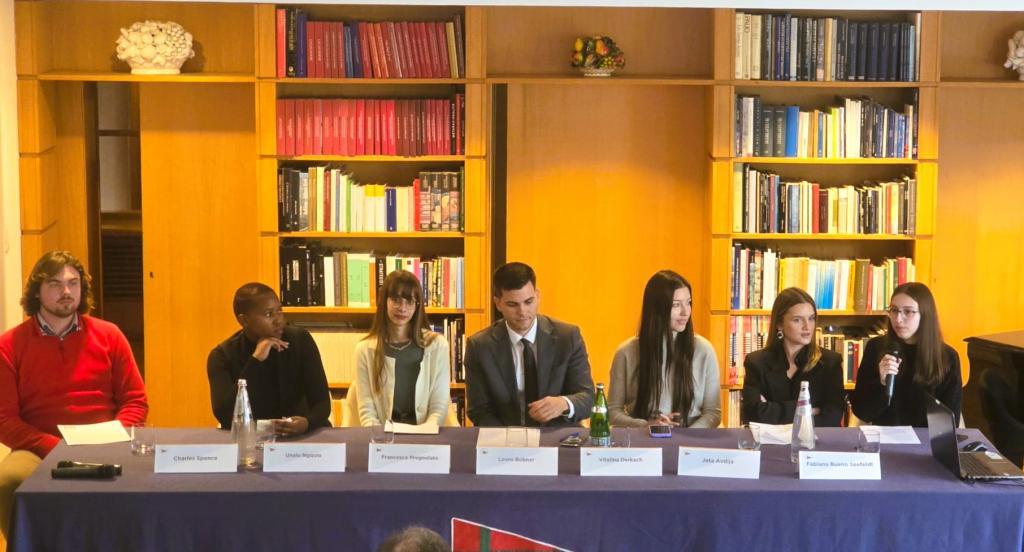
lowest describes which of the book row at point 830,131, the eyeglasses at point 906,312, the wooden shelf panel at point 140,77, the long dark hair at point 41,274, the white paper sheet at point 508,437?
the white paper sheet at point 508,437

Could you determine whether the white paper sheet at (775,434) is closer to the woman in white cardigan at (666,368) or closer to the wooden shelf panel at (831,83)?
the woman in white cardigan at (666,368)

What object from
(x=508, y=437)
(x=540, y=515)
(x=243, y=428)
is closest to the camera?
(x=540, y=515)

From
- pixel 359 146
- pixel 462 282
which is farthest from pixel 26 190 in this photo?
pixel 462 282

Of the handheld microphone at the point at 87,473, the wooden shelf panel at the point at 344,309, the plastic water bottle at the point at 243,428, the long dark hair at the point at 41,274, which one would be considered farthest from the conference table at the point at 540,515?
the wooden shelf panel at the point at 344,309

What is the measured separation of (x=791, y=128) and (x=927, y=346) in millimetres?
1685

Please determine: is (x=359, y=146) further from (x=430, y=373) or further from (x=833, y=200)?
(x=833, y=200)

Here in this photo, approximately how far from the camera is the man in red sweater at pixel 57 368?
4.64m

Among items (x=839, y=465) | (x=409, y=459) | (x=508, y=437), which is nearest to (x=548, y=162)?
(x=508, y=437)

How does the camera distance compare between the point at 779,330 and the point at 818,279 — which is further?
the point at 818,279

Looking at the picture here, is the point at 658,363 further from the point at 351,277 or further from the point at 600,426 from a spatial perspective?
the point at 351,277

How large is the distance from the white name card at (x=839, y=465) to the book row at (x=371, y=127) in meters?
2.72

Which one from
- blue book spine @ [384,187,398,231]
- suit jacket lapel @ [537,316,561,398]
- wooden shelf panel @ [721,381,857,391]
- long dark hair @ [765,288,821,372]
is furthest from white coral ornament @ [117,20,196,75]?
long dark hair @ [765,288,821,372]

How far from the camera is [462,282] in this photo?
6.16 metres

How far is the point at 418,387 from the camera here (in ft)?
15.4
